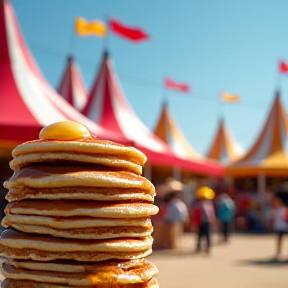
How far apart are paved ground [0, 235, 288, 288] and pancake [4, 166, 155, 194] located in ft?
14.1

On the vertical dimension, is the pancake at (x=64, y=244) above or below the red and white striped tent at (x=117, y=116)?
below

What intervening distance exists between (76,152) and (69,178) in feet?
0.33

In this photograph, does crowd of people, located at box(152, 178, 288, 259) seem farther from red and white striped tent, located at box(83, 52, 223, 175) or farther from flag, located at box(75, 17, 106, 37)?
flag, located at box(75, 17, 106, 37)

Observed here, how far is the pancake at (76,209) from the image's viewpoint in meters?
1.61

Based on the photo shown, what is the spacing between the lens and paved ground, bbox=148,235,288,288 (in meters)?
6.07

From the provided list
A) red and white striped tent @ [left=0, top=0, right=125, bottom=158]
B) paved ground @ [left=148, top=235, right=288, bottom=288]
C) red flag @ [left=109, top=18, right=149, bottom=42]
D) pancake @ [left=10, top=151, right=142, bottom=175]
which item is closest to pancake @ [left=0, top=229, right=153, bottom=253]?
pancake @ [left=10, top=151, right=142, bottom=175]

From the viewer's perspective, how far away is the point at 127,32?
44.6 ft

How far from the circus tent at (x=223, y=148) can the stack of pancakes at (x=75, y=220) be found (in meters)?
21.9

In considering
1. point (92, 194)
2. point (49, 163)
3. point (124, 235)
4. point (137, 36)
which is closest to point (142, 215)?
point (124, 235)

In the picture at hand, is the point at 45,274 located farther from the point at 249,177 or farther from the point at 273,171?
the point at 249,177

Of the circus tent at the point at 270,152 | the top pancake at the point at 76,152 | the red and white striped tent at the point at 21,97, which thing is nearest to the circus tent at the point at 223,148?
the circus tent at the point at 270,152

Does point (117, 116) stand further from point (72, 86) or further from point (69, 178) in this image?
point (69, 178)

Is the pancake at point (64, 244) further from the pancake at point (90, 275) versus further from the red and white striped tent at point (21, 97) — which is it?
the red and white striped tent at point (21, 97)

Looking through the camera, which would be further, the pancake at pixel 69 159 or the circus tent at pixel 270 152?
the circus tent at pixel 270 152
